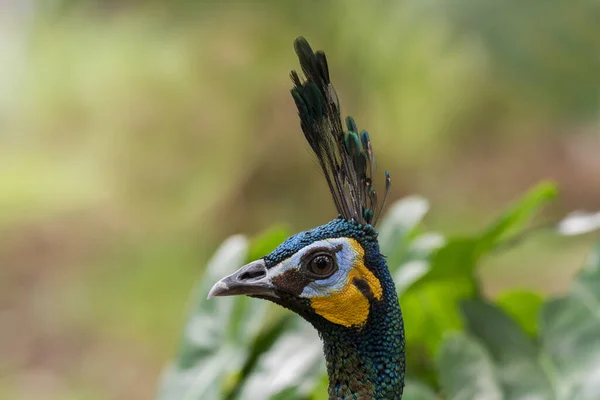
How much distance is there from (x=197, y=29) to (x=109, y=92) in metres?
0.76

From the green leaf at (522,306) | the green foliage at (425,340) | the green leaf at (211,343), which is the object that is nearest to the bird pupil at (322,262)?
the green foliage at (425,340)

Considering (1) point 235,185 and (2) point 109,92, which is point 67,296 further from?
(2) point 109,92

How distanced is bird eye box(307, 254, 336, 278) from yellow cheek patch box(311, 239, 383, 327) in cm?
2

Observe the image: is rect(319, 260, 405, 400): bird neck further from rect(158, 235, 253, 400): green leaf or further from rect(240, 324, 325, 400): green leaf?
rect(158, 235, 253, 400): green leaf

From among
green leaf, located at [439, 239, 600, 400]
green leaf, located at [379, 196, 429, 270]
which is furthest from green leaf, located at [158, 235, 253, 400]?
green leaf, located at [439, 239, 600, 400]

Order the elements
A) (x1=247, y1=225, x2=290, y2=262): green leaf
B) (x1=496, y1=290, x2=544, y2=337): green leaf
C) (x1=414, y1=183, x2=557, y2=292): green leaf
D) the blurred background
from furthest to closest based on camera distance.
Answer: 1. the blurred background
2. (x1=496, y1=290, x2=544, y2=337): green leaf
3. (x1=247, y1=225, x2=290, y2=262): green leaf
4. (x1=414, y1=183, x2=557, y2=292): green leaf

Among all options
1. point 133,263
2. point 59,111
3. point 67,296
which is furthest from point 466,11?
point 59,111

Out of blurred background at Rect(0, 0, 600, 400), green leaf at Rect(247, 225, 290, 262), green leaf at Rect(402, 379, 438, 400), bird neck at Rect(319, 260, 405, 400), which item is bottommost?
bird neck at Rect(319, 260, 405, 400)

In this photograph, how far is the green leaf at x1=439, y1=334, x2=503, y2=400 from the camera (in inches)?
52.4

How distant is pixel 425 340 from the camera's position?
1.63 meters

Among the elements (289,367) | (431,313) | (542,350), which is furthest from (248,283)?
(431,313)

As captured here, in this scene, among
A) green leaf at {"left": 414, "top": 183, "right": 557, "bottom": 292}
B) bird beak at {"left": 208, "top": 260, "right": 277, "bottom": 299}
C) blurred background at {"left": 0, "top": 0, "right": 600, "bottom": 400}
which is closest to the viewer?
bird beak at {"left": 208, "top": 260, "right": 277, "bottom": 299}

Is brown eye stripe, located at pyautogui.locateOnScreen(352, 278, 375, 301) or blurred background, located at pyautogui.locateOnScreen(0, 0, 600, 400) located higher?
blurred background, located at pyautogui.locateOnScreen(0, 0, 600, 400)

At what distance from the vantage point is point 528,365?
1402 mm
